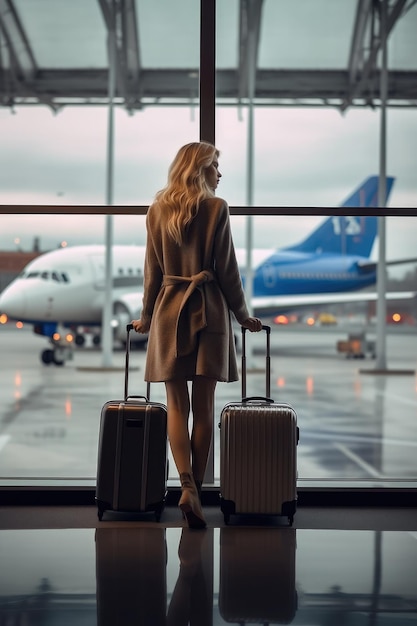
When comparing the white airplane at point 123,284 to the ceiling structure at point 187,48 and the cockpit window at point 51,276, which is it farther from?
the ceiling structure at point 187,48

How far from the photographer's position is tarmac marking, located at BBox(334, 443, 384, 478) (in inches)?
179

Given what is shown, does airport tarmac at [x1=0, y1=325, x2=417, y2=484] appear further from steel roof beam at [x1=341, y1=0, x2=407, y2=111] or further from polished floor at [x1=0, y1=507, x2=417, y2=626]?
steel roof beam at [x1=341, y1=0, x2=407, y2=111]

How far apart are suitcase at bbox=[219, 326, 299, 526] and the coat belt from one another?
260 millimetres

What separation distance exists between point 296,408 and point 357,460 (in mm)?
5242

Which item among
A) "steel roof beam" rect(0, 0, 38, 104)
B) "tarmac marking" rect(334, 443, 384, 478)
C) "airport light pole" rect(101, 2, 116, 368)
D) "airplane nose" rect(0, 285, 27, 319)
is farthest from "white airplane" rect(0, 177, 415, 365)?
"tarmac marking" rect(334, 443, 384, 478)

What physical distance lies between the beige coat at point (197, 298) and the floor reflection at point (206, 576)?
1.70 ft

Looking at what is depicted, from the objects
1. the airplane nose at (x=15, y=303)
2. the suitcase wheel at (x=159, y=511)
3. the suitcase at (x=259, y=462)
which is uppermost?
the airplane nose at (x=15, y=303)

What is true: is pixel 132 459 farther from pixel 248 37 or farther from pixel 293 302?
pixel 293 302

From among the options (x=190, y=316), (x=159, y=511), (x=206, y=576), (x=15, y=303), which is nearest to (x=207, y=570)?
(x=206, y=576)

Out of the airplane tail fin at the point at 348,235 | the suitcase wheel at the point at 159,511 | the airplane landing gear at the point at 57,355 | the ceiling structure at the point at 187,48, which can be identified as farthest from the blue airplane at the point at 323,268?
the suitcase wheel at the point at 159,511

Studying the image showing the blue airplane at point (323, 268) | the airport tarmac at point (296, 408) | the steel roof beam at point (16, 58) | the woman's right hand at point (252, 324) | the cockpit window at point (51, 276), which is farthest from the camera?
the blue airplane at point (323, 268)

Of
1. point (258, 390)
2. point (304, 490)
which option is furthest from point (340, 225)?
point (304, 490)

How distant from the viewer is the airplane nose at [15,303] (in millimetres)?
13648

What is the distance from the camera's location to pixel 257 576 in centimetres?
183
